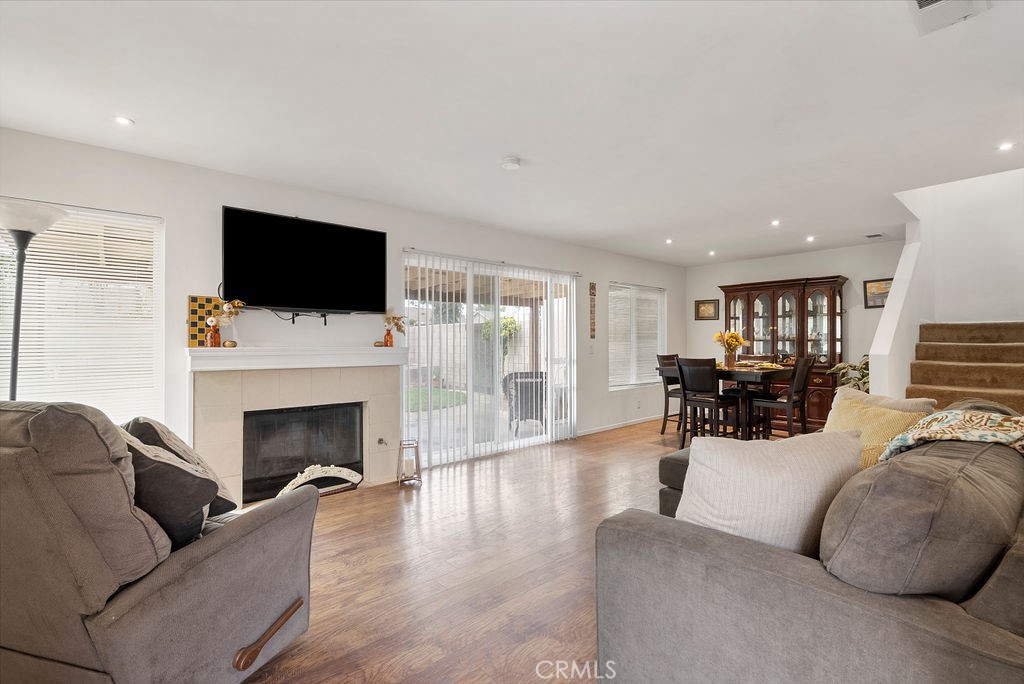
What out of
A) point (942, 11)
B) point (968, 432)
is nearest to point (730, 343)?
point (942, 11)

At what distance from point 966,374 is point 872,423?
9.25 ft

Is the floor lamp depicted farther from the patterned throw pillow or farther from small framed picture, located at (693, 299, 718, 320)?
small framed picture, located at (693, 299, 718, 320)

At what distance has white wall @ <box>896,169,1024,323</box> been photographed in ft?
15.1

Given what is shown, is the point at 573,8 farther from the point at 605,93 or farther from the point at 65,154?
the point at 65,154

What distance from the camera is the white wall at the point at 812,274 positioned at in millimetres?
5996

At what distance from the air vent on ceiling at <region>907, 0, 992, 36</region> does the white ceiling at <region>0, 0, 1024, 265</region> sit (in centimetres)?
6

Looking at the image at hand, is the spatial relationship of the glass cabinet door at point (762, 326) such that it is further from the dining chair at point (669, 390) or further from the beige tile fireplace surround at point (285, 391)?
the beige tile fireplace surround at point (285, 391)

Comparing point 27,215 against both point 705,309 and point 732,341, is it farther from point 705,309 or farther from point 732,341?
point 705,309

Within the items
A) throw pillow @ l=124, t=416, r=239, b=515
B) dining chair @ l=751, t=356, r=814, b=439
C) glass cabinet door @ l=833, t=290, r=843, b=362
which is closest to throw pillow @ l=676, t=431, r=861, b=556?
throw pillow @ l=124, t=416, r=239, b=515

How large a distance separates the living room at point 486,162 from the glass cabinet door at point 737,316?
6.67 feet

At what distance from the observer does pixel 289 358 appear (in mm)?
3555

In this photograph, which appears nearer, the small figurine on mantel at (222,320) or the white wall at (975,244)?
the small figurine on mantel at (222,320)

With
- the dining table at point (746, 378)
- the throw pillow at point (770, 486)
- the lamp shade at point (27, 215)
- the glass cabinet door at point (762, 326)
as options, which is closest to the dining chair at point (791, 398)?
the dining table at point (746, 378)
